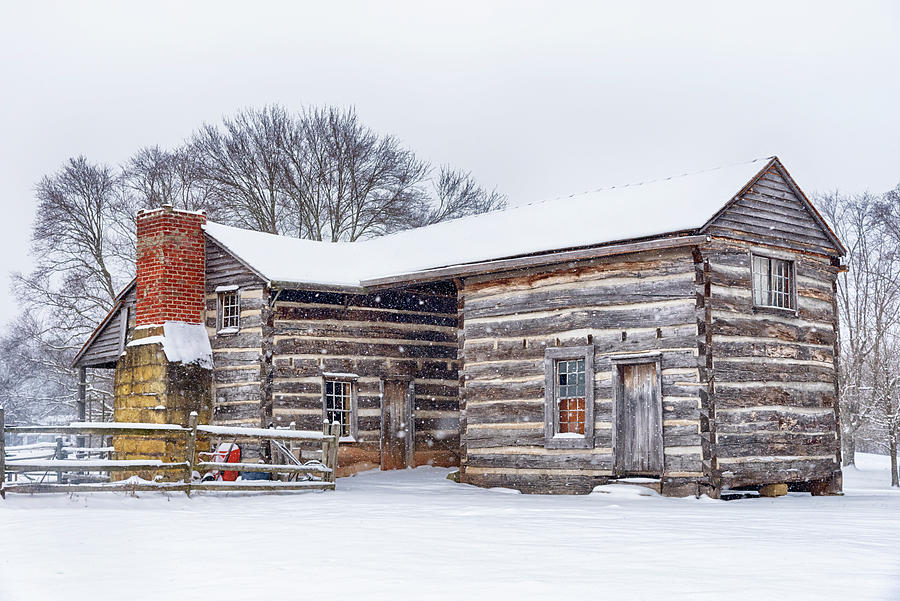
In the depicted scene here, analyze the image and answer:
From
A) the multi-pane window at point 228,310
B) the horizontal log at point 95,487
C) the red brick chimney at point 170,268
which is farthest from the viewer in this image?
the multi-pane window at point 228,310

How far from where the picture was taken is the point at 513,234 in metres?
21.7

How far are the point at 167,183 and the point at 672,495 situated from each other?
30.8 m

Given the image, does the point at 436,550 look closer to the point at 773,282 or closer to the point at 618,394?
the point at 618,394

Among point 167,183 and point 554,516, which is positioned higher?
point 167,183

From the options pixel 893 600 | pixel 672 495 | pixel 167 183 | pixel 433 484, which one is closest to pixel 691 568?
pixel 893 600

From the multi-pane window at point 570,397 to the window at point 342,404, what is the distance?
6296 millimetres

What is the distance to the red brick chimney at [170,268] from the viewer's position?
23.9 meters

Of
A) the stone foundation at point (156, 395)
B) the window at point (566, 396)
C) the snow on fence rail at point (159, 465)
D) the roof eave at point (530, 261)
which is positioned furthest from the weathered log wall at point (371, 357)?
the window at point (566, 396)

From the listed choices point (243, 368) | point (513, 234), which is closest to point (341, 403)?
point (243, 368)

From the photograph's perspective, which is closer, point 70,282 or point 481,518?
point 481,518

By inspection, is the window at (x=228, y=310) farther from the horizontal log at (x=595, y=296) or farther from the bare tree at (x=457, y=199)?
the bare tree at (x=457, y=199)

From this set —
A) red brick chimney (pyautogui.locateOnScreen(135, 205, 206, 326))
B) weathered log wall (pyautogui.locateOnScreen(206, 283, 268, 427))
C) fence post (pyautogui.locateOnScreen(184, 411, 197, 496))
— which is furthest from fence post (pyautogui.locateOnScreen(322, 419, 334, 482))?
red brick chimney (pyautogui.locateOnScreen(135, 205, 206, 326))

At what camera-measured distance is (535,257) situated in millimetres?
18922

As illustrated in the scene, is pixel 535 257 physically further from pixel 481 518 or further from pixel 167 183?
pixel 167 183
